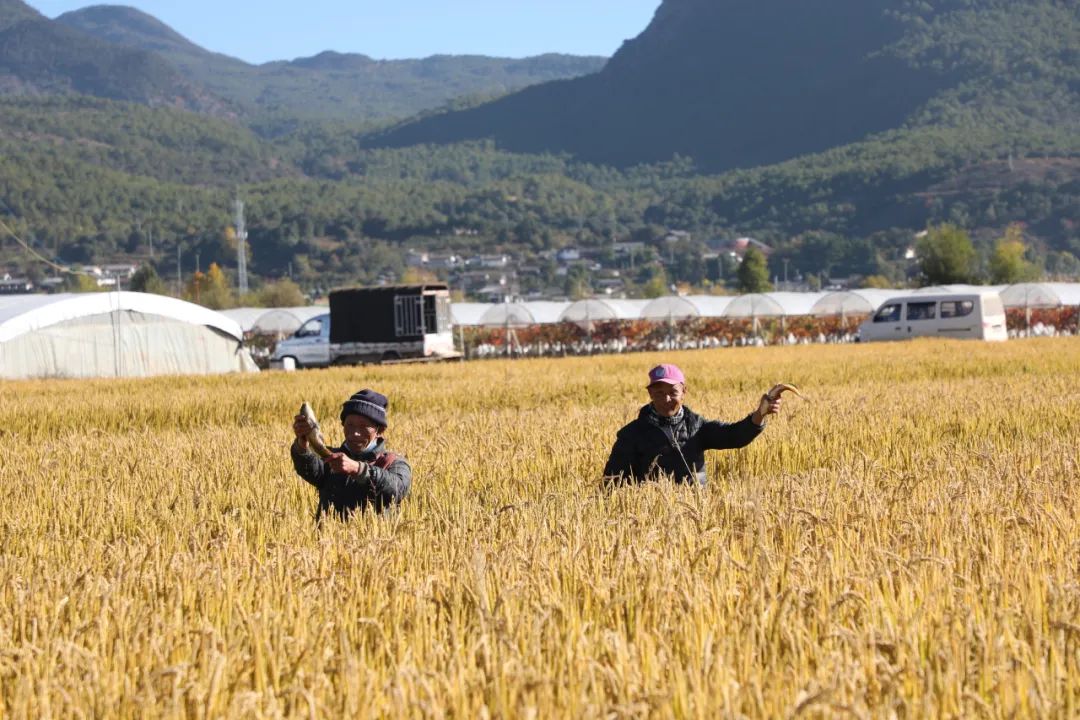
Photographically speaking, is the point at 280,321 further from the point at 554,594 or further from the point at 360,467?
the point at 554,594

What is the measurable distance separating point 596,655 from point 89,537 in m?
3.44

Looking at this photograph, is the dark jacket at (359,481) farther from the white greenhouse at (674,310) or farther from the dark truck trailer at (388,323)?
the white greenhouse at (674,310)

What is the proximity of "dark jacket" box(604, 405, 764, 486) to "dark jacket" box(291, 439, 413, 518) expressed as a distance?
126 centimetres

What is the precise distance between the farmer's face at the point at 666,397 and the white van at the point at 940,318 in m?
29.7

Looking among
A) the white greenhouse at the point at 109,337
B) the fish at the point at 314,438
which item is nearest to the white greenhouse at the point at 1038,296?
the white greenhouse at the point at 109,337

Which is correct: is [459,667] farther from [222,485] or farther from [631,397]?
[631,397]

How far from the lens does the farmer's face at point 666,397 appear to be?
23.5 feet

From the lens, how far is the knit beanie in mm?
6293

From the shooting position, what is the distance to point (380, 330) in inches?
1533

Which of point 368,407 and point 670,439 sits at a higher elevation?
point 368,407

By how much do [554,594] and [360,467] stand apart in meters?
2.04

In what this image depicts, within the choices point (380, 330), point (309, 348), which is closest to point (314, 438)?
point (380, 330)

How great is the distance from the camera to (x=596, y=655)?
3793 mm

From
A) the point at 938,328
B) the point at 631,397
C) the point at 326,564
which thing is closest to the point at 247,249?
the point at 938,328
